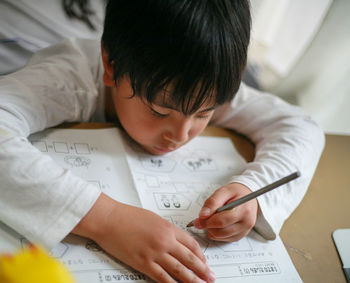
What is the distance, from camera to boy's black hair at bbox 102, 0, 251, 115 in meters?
0.40

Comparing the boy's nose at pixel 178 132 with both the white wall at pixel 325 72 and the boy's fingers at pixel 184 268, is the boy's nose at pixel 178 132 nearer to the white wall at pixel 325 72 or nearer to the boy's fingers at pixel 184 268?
the boy's fingers at pixel 184 268

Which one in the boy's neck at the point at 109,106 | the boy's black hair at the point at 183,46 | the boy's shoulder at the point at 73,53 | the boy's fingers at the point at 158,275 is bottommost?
the boy's neck at the point at 109,106

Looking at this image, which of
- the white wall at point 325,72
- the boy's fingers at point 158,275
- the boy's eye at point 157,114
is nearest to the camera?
the boy's fingers at point 158,275

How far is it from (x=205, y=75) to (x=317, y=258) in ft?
0.96

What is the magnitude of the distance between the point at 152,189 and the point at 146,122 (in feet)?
0.33

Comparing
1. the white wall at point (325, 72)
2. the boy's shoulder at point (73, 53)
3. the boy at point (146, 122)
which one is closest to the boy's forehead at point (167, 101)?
the boy at point (146, 122)

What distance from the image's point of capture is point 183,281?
345 mm

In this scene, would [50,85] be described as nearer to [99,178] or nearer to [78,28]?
[99,178]

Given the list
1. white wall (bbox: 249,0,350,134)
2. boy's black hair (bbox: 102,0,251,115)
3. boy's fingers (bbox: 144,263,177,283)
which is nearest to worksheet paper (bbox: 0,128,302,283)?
boy's fingers (bbox: 144,263,177,283)

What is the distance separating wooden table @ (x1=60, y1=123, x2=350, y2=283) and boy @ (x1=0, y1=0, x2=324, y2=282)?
3cm

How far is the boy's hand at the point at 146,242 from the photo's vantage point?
1.13ft

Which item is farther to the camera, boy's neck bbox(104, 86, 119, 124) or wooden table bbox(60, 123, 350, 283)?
boy's neck bbox(104, 86, 119, 124)

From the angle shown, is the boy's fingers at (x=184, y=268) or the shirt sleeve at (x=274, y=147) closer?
the boy's fingers at (x=184, y=268)

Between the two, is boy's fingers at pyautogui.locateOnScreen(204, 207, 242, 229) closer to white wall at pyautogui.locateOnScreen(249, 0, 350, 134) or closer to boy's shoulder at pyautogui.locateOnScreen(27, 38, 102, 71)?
boy's shoulder at pyautogui.locateOnScreen(27, 38, 102, 71)
